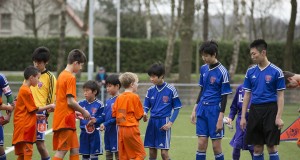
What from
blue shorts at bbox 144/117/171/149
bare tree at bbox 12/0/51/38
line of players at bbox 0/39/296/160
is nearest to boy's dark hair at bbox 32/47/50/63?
line of players at bbox 0/39/296/160

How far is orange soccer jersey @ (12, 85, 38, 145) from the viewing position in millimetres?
8781

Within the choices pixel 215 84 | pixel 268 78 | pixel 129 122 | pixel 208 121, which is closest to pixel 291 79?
pixel 268 78

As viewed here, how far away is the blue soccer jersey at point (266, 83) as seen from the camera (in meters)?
8.38

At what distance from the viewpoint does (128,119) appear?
8.67 metres

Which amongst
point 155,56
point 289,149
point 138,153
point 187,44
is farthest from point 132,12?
point 138,153

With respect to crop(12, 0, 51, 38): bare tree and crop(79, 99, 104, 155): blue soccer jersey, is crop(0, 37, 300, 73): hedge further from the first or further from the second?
crop(79, 99, 104, 155): blue soccer jersey

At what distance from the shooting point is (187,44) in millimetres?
25656

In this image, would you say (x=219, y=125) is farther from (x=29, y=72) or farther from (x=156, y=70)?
(x=29, y=72)

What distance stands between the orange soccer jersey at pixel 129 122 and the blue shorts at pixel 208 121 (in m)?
1.08

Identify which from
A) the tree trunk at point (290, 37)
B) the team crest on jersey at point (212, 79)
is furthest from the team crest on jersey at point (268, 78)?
the tree trunk at point (290, 37)

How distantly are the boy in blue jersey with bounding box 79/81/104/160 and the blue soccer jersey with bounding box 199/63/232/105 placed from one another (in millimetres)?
1787

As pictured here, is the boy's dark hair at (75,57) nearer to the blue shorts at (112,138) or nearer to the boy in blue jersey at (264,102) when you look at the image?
the blue shorts at (112,138)

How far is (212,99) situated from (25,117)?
3.01 meters

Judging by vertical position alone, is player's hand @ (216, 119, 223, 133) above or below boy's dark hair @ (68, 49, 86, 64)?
below
